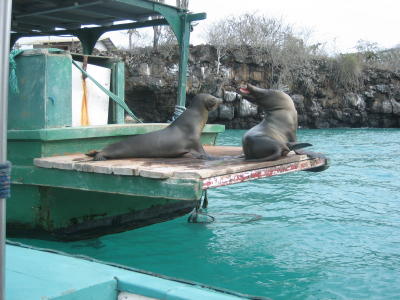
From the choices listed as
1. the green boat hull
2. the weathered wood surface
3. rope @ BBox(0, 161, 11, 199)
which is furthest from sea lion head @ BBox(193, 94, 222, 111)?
rope @ BBox(0, 161, 11, 199)

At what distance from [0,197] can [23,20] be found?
6360mm

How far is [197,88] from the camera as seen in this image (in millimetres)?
23531

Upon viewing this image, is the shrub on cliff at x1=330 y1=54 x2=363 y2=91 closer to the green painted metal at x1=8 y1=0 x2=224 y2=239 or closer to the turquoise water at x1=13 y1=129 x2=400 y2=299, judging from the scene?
the turquoise water at x1=13 y1=129 x2=400 y2=299

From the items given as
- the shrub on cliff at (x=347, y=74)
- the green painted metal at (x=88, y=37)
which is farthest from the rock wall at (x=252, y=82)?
the green painted metal at (x=88, y=37)

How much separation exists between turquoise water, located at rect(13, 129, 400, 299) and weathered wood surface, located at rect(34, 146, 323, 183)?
2.77ft

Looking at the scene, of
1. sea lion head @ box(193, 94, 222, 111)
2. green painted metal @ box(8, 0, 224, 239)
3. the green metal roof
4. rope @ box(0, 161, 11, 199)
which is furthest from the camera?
the green metal roof

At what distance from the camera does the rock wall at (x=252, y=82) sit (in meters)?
23.4

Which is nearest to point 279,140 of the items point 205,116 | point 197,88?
point 205,116

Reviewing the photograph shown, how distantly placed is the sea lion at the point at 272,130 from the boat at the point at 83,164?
18 cm

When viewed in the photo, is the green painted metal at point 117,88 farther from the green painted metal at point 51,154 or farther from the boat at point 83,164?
the green painted metal at point 51,154

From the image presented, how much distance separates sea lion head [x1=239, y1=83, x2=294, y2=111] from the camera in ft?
18.2

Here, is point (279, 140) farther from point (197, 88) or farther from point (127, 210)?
point (197, 88)

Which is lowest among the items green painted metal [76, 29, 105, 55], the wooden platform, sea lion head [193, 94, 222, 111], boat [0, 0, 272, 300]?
boat [0, 0, 272, 300]

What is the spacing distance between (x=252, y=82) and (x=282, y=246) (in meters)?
21.1
